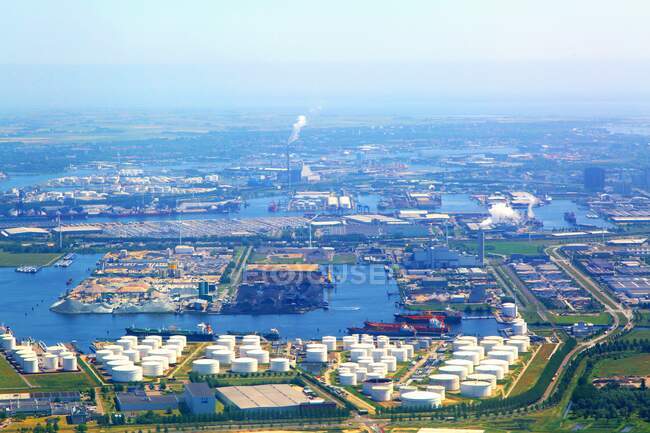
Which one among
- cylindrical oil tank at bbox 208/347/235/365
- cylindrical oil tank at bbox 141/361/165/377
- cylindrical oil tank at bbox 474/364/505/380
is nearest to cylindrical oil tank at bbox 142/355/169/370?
cylindrical oil tank at bbox 141/361/165/377

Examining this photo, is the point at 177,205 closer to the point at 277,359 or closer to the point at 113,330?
the point at 113,330

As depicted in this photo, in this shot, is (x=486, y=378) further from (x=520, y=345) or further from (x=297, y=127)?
(x=297, y=127)

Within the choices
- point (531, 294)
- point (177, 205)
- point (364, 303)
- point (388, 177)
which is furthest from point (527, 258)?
point (388, 177)

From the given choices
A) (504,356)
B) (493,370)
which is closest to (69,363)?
(493,370)

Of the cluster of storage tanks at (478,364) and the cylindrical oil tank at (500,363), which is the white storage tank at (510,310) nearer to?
the cluster of storage tanks at (478,364)

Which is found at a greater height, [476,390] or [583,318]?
[476,390]

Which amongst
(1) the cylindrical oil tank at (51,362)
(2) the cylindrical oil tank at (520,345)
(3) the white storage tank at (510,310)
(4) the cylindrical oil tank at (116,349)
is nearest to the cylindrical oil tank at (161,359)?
(4) the cylindrical oil tank at (116,349)

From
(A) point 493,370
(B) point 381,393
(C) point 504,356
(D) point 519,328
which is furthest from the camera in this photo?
(D) point 519,328
